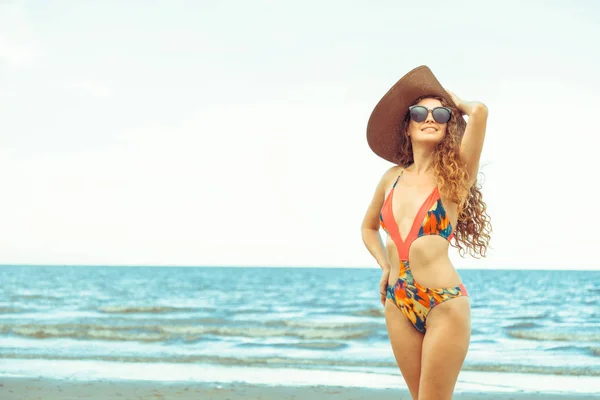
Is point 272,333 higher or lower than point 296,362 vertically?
higher

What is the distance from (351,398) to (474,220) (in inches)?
208

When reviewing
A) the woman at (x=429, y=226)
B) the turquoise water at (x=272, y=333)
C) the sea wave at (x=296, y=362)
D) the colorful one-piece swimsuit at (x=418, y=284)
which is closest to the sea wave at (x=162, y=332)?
the turquoise water at (x=272, y=333)

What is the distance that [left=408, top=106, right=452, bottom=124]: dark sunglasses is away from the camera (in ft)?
10.6

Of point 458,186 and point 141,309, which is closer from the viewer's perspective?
point 458,186

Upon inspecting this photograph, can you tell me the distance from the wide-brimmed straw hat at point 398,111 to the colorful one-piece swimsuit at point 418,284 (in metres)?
0.43

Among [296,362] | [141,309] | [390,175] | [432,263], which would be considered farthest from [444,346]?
[141,309]

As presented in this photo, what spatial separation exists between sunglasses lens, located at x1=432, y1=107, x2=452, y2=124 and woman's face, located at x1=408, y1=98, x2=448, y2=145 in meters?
0.02

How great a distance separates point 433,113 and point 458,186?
0.38 meters

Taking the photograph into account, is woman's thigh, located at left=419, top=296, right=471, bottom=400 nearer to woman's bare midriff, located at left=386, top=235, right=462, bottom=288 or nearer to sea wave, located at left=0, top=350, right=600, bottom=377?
woman's bare midriff, located at left=386, top=235, right=462, bottom=288

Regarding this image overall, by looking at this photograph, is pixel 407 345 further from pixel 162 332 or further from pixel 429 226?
pixel 162 332

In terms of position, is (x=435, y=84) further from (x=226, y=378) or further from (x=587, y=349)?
(x=587, y=349)

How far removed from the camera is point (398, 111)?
137 inches

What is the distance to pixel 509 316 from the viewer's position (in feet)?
75.0

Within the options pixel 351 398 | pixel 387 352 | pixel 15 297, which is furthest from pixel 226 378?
pixel 15 297
